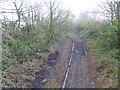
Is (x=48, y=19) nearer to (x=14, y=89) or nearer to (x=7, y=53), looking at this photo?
(x=7, y=53)

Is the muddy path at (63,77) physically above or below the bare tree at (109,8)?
below

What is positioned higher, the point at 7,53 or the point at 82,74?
the point at 7,53

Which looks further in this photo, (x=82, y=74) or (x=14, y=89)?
(x=82, y=74)

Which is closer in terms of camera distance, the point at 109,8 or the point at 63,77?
the point at 63,77

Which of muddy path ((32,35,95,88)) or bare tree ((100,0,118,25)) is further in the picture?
bare tree ((100,0,118,25))

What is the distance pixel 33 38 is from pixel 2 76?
7358 millimetres

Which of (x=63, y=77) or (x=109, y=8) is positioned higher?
(x=109, y=8)

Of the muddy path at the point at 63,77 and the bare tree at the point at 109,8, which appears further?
the bare tree at the point at 109,8

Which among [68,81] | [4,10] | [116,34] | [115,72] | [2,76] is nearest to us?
[4,10]

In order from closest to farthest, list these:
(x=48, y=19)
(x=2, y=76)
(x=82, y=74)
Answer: (x=2, y=76), (x=82, y=74), (x=48, y=19)

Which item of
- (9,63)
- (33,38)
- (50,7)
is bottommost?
(9,63)

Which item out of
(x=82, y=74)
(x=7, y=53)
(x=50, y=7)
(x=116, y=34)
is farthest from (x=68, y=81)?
(x=50, y=7)

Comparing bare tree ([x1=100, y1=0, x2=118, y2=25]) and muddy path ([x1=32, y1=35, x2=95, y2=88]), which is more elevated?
bare tree ([x1=100, y1=0, x2=118, y2=25])

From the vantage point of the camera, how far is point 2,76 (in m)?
8.20
